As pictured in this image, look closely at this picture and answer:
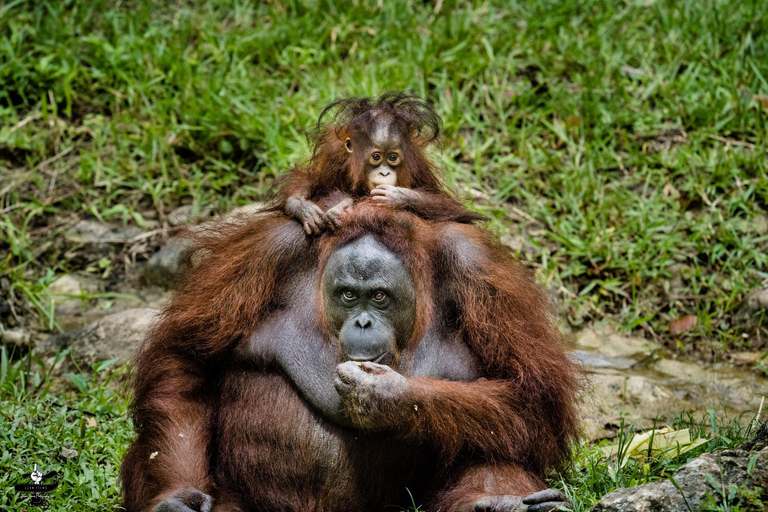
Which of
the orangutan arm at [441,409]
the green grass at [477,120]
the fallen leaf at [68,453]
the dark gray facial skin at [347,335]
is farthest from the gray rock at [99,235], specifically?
the orangutan arm at [441,409]

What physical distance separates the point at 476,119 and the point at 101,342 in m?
2.87

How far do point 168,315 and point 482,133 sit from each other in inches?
127

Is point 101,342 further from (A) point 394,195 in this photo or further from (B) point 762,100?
(B) point 762,100

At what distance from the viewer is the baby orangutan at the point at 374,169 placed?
3.48 m

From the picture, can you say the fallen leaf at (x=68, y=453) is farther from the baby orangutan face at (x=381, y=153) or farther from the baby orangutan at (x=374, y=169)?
the baby orangutan face at (x=381, y=153)

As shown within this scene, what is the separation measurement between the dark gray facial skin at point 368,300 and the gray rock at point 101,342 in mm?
1768

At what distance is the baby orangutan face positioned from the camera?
12.0ft

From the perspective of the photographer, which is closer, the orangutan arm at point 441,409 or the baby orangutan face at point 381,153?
the orangutan arm at point 441,409

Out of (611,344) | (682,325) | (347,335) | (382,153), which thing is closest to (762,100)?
(682,325)

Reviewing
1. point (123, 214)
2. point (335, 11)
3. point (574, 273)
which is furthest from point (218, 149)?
point (574, 273)

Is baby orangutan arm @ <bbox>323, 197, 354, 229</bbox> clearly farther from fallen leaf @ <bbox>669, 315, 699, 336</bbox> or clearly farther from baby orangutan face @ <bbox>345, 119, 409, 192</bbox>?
fallen leaf @ <bbox>669, 315, 699, 336</bbox>

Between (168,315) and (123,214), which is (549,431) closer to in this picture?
(168,315)

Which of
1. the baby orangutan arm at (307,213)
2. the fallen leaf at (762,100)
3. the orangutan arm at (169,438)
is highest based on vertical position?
the fallen leaf at (762,100)

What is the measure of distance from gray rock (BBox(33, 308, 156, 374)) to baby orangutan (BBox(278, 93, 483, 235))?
141 cm
